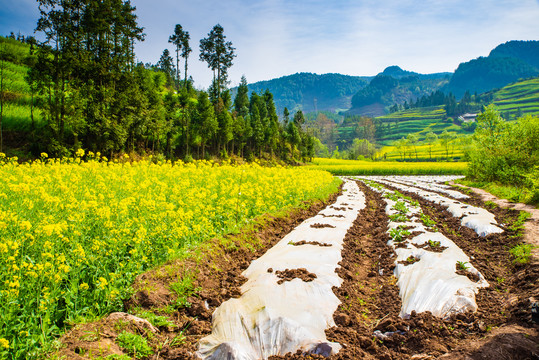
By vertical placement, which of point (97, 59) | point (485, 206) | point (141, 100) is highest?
point (97, 59)

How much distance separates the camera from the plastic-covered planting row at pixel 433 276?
181 inches

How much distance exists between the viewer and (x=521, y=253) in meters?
6.89

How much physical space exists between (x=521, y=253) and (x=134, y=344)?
806 centimetres

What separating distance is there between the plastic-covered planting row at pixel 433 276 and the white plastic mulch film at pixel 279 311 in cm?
123

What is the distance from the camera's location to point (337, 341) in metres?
3.73

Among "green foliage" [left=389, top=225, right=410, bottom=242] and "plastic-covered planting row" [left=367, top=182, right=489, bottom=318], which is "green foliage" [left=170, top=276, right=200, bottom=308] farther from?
"green foliage" [left=389, top=225, right=410, bottom=242]

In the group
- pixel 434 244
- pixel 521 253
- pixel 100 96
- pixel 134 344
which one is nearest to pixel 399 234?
pixel 434 244

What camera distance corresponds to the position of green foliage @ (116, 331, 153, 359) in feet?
11.1

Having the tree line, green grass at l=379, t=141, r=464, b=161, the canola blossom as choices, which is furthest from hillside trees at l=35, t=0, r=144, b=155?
green grass at l=379, t=141, r=464, b=161

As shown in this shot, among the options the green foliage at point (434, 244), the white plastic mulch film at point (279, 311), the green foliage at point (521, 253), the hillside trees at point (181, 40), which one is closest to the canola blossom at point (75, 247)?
the white plastic mulch film at point (279, 311)

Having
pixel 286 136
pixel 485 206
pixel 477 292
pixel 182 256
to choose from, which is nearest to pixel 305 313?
pixel 182 256

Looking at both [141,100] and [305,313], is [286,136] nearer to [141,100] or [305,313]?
[141,100]

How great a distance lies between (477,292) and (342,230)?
4.12m

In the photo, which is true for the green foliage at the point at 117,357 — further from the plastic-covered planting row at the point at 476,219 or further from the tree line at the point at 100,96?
the tree line at the point at 100,96
